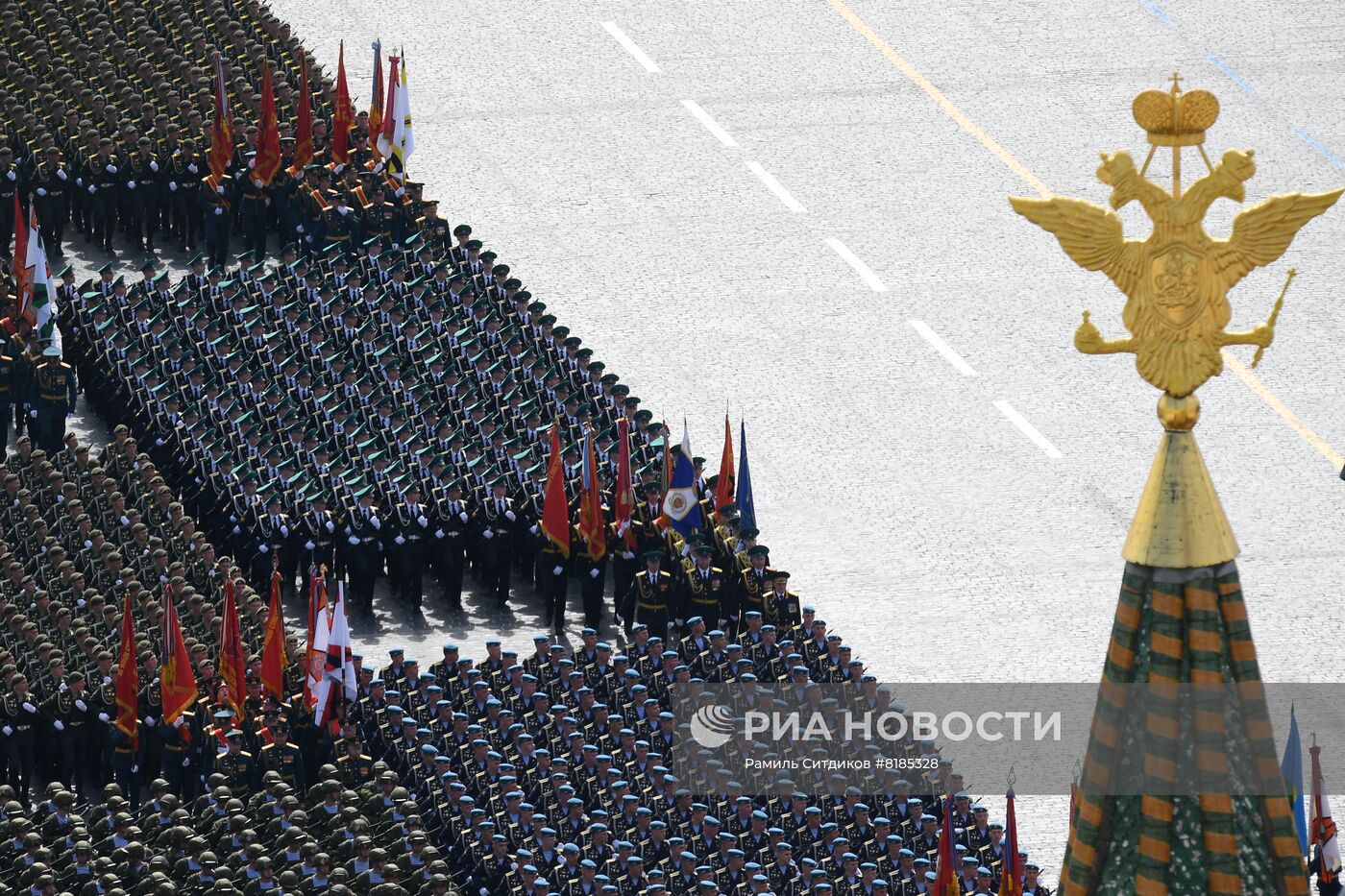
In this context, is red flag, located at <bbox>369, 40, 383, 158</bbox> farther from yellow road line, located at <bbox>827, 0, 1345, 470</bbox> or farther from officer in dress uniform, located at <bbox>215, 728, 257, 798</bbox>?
officer in dress uniform, located at <bbox>215, 728, 257, 798</bbox>

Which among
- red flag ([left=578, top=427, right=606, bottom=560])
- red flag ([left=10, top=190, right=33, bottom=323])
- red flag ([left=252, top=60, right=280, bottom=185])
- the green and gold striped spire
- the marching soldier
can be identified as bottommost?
the marching soldier

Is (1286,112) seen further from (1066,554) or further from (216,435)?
(216,435)

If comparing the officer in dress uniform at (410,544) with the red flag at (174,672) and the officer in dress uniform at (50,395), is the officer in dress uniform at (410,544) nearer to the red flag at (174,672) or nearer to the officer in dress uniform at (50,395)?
the officer in dress uniform at (50,395)

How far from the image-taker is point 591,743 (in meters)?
27.0

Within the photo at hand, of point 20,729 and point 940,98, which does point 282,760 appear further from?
point 940,98

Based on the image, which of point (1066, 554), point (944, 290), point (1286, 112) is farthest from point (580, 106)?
point (1066, 554)

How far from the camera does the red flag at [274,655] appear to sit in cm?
2750

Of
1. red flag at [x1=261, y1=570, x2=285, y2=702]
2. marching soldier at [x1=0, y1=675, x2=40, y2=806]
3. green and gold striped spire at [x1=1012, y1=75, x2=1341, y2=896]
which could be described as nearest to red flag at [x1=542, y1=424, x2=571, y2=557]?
red flag at [x1=261, y1=570, x2=285, y2=702]

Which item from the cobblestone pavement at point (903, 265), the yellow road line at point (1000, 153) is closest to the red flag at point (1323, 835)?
the cobblestone pavement at point (903, 265)

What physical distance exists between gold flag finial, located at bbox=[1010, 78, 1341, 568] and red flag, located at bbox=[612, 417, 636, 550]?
20031 millimetres

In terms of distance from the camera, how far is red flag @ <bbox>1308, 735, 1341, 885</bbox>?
80.7 feet

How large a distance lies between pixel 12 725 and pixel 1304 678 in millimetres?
13181

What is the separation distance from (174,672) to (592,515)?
5599 mm

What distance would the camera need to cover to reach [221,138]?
3900 centimetres
